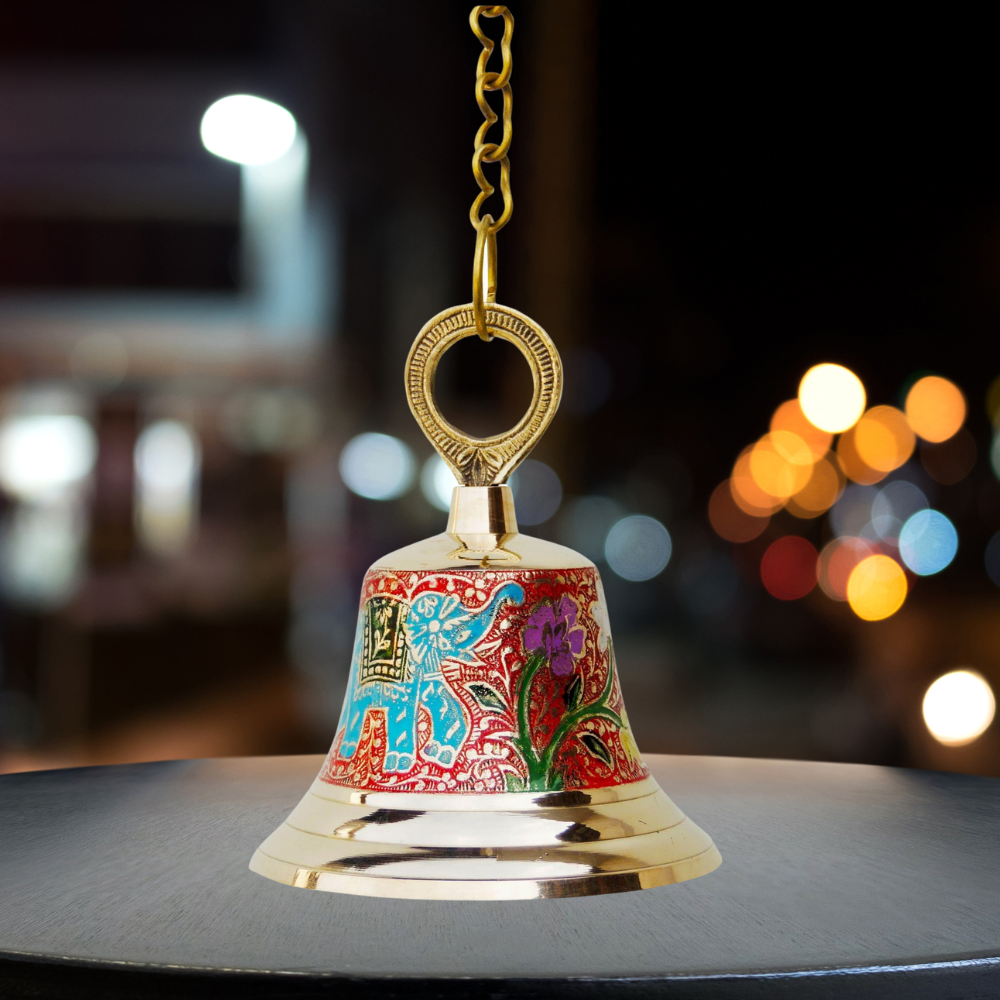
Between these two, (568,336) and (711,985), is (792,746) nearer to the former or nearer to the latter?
(568,336)

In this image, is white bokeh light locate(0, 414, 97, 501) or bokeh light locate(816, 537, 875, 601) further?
bokeh light locate(816, 537, 875, 601)

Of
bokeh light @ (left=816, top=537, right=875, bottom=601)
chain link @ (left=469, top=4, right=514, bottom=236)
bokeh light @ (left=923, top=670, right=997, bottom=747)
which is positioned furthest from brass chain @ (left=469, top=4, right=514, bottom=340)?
bokeh light @ (left=816, top=537, right=875, bottom=601)

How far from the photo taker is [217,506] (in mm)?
15086

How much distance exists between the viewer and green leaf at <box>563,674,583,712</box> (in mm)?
1441

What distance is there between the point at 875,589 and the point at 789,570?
18.4 feet

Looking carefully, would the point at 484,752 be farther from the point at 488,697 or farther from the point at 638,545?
the point at 638,545

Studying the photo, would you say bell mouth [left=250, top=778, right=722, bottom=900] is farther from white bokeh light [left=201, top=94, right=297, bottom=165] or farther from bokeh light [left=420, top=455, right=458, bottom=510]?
bokeh light [left=420, top=455, right=458, bottom=510]

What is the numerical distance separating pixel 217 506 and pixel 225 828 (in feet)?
44.9

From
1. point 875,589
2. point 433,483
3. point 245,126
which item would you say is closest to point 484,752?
point 245,126

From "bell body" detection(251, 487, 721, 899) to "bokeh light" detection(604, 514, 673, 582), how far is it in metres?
29.8

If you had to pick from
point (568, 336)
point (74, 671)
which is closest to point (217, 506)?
point (74, 671)

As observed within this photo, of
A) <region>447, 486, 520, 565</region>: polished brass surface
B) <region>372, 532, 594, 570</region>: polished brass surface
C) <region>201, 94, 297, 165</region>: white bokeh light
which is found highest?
<region>201, 94, 297, 165</region>: white bokeh light

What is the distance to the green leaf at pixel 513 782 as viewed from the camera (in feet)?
4.49

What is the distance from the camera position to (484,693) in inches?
55.8
